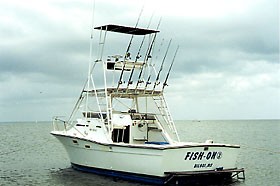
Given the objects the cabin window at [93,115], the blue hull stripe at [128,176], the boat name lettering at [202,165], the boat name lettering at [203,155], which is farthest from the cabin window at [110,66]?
the boat name lettering at [202,165]

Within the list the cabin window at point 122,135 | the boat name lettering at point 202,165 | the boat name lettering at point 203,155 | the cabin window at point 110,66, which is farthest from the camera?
the cabin window at point 110,66

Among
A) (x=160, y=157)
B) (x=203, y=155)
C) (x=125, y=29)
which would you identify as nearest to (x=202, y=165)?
(x=203, y=155)

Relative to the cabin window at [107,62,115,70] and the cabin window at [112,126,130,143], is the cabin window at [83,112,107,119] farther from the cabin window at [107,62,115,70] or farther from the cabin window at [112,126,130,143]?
the cabin window at [107,62,115,70]

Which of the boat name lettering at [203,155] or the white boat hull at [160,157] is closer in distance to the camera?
the white boat hull at [160,157]

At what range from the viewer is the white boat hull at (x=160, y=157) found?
15245 millimetres

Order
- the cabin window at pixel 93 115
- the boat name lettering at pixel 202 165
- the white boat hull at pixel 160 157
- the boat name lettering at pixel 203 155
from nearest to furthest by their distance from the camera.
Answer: the white boat hull at pixel 160 157 → the boat name lettering at pixel 203 155 → the boat name lettering at pixel 202 165 → the cabin window at pixel 93 115

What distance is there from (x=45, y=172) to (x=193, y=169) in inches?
326

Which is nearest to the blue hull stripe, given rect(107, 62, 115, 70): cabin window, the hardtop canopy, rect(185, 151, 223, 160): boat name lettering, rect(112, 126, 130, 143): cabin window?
rect(185, 151, 223, 160): boat name lettering

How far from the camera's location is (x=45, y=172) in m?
21.0

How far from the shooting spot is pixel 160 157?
15.1 m

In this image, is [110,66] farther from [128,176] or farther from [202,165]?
[202,165]

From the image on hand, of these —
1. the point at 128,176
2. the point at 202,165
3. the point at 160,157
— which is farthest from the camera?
the point at 128,176

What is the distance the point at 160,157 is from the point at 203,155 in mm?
1686

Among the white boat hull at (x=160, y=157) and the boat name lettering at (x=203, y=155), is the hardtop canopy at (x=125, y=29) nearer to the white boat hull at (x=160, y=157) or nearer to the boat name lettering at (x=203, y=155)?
the white boat hull at (x=160, y=157)
